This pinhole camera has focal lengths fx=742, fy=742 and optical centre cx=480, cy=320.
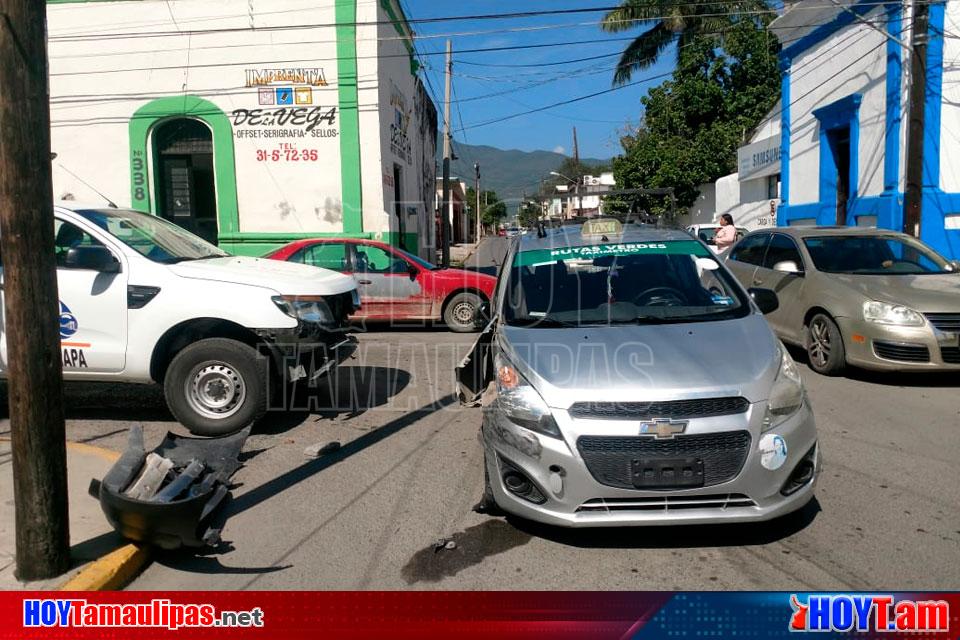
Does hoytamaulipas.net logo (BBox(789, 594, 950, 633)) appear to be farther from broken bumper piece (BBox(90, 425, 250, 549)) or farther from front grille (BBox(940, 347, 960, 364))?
front grille (BBox(940, 347, 960, 364))

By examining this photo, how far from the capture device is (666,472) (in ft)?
12.2

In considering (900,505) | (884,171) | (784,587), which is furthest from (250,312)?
(884,171)

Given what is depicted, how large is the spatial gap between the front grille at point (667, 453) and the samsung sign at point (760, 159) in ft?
69.0

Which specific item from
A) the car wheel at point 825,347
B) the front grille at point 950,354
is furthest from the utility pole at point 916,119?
the front grille at point 950,354

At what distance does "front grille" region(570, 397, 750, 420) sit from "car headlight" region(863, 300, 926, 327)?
4715 millimetres

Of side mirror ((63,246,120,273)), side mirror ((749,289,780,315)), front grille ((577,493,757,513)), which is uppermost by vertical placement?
side mirror ((63,246,120,273))

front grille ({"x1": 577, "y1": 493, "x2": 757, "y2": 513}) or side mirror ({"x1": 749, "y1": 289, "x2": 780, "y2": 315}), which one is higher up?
side mirror ({"x1": 749, "y1": 289, "x2": 780, "y2": 315})

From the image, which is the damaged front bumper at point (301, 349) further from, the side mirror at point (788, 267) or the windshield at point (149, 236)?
the side mirror at point (788, 267)

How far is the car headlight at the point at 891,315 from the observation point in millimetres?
7512

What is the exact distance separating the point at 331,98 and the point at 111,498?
570 inches

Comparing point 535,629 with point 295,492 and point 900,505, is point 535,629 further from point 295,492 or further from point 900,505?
point 900,505

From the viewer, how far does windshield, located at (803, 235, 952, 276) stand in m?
8.68

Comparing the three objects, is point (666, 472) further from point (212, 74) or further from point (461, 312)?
point (212, 74)

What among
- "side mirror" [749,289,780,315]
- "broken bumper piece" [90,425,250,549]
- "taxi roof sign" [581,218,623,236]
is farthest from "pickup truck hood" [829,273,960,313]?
"broken bumper piece" [90,425,250,549]
